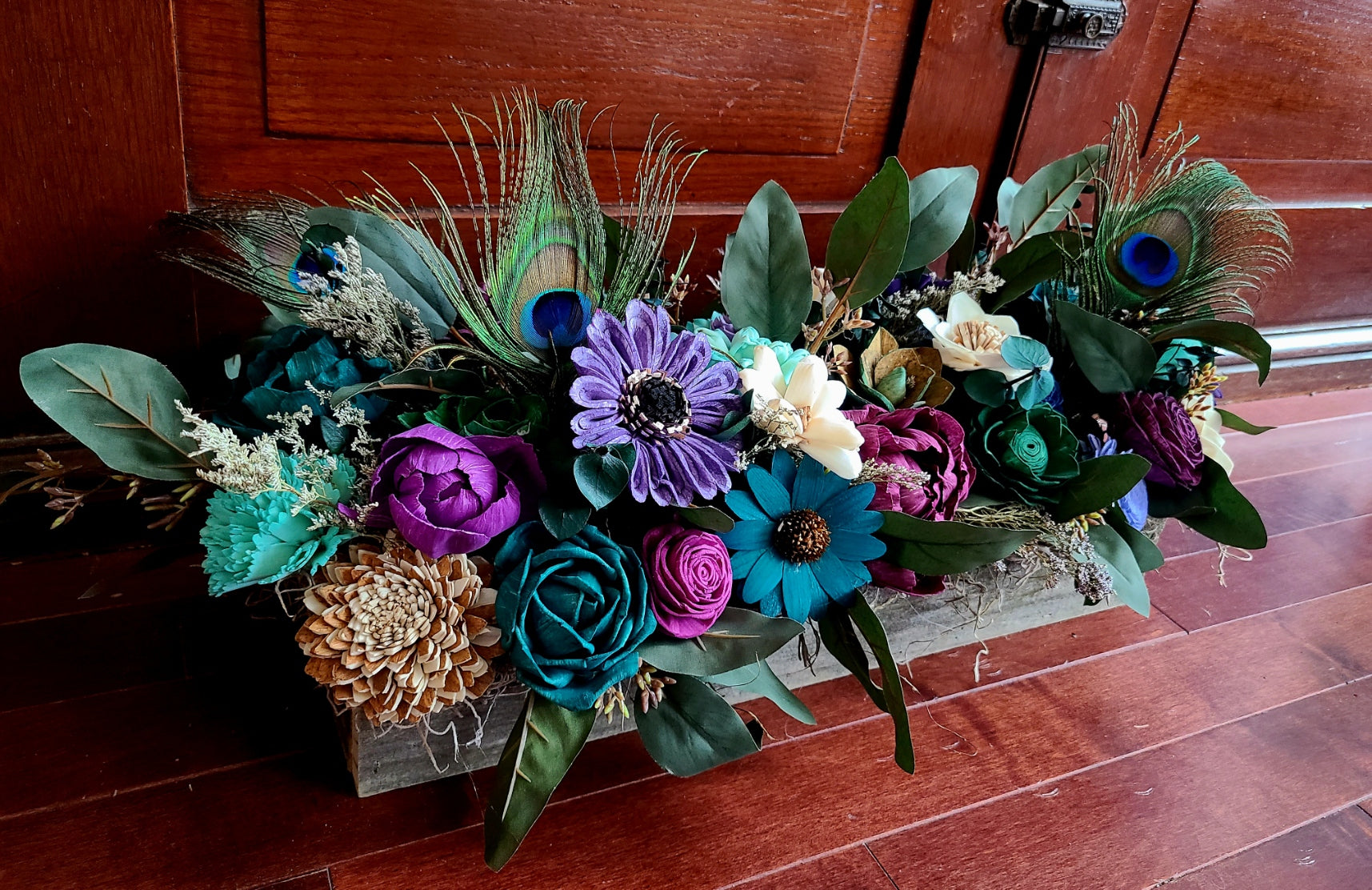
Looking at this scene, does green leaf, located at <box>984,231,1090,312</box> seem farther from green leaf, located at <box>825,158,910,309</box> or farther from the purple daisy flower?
the purple daisy flower

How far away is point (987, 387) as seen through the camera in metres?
0.85

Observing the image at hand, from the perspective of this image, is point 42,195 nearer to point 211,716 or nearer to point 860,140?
point 211,716

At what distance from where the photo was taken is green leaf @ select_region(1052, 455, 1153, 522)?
30.4 inches

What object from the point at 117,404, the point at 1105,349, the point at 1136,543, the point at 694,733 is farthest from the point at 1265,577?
the point at 117,404

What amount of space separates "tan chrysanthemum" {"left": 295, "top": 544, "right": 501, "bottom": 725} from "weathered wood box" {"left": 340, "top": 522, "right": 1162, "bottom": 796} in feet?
0.18

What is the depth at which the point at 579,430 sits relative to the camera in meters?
0.61

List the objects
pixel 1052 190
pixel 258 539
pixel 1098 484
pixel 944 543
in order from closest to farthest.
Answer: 1. pixel 258 539
2. pixel 944 543
3. pixel 1098 484
4. pixel 1052 190

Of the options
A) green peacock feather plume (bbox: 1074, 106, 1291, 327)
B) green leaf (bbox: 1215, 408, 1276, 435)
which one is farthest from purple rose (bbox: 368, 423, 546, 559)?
green leaf (bbox: 1215, 408, 1276, 435)

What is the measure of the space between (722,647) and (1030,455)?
1.14 ft

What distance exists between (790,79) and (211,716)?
879 mm

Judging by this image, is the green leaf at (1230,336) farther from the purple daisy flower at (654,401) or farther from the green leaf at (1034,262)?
the purple daisy flower at (654,401)

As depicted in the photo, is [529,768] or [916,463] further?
[916,463]

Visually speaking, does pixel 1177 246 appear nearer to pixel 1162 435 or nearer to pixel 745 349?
pixel 1162 435

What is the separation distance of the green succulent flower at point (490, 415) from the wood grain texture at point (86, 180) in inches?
14.6
